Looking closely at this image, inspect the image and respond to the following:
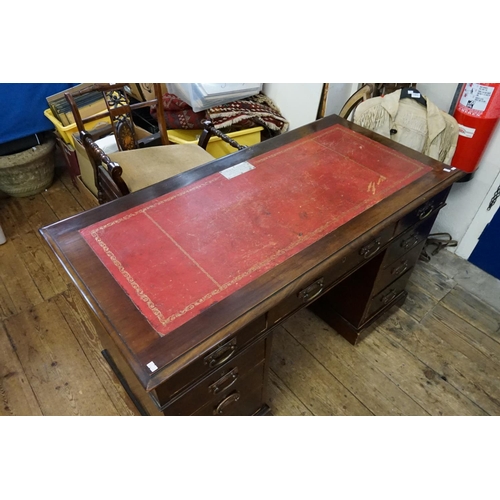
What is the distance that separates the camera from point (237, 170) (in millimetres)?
1374

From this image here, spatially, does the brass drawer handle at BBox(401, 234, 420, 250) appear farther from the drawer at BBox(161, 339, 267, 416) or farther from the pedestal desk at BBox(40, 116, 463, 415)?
the drawer at BBox(161, 339, 267, 416)

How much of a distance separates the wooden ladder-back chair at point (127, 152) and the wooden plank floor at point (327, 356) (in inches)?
25.2

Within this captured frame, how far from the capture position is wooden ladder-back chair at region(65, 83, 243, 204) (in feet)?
5.57

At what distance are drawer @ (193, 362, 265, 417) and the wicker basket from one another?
78.1 inches

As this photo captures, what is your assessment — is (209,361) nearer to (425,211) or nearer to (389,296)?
(425,211)

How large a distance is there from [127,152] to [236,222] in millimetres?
996

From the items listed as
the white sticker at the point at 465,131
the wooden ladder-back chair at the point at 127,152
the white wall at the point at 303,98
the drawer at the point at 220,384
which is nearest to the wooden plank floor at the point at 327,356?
the drawer at the point at 220,384

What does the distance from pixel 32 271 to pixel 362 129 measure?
1.79m

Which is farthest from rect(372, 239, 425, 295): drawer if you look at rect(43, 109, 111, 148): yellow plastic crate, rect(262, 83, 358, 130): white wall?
rect(43, 109, 111, 148): yellow plastic crate

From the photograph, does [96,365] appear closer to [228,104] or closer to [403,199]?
[403,199]

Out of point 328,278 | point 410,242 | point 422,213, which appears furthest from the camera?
point 410,242

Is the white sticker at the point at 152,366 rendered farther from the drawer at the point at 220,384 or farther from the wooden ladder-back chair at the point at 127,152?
the wooden ladder-back chair at the point at 127,152

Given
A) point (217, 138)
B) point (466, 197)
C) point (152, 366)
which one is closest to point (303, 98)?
point (217, 138)

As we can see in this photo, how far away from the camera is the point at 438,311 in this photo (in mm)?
1910
